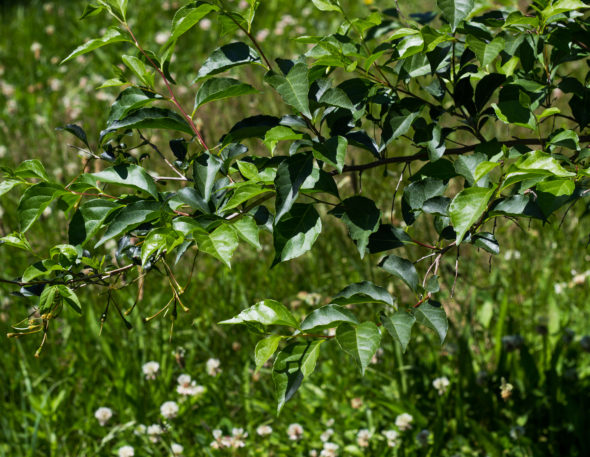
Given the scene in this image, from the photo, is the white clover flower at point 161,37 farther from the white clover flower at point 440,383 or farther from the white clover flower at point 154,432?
the white clover flower at point 440,383

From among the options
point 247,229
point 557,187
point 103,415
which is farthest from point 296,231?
point 103,415

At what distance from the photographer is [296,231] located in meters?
1.11

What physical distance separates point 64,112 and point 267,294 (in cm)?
316

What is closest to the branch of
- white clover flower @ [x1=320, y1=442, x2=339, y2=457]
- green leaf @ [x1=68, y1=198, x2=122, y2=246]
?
green leaf @ [x1=68, y1=198, x2=122, y2=246]

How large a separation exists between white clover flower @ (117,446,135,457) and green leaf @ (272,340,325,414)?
143cm

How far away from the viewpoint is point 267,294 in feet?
10.4

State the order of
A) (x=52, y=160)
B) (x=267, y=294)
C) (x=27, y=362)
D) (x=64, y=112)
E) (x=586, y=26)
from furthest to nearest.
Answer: (x=64, y=112), (x=52, y=160), (x=267, y=294), (x=27, y=362), (x=586, y=26)

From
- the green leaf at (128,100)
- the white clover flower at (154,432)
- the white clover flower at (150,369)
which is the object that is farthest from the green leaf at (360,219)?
the white clover flower at (150,369)

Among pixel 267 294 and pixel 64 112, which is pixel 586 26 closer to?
pixel 267 294

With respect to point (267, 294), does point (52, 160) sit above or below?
above

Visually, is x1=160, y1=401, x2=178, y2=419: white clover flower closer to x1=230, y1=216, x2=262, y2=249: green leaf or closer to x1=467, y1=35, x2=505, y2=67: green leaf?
x1=230, y1=216, x2=262, y2=249: green leaf

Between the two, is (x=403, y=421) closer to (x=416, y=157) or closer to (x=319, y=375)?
(x=319, y=375)

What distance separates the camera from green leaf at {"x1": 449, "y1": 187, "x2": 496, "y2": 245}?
102cm

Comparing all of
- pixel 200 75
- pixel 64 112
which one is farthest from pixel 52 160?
pixel 200 75
